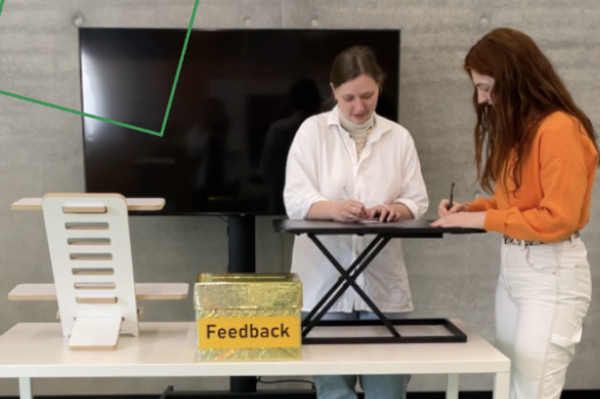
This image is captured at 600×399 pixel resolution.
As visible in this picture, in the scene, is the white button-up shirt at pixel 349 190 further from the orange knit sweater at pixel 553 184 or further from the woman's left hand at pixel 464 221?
the orange knit sweater at pixel 553 184

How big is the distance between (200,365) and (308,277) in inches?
19.0

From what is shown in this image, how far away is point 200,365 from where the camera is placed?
4.22ft

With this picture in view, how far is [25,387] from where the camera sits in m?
1.38

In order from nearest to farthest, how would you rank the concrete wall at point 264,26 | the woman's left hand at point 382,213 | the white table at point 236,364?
the white table at point 236,364 → the woman's left hand at point 382,213 → the concrete wall at point 264,26

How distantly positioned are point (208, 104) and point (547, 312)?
1406 mm

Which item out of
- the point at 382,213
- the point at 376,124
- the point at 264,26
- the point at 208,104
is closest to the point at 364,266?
the point at 382,213

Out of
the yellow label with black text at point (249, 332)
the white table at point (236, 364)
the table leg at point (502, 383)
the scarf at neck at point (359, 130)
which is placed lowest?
the table leg at point (502, 383)

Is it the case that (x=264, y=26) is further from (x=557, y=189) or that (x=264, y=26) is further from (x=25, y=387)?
→ (x=25, y=387)

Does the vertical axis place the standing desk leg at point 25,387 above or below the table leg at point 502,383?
below

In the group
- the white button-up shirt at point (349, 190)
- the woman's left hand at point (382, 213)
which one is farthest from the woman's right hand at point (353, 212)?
the white button-up shirt at point (349, 190)

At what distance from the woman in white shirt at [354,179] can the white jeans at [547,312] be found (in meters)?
0.34

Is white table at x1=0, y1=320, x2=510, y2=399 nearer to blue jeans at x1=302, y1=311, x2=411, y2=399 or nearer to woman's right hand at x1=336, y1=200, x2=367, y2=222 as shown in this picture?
blue jeans at x1=302, y1=311, x2=411, y2=399

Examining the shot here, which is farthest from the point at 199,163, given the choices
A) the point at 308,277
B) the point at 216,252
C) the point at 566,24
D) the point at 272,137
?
the point at 566,24

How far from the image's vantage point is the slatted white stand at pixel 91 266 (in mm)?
1352
